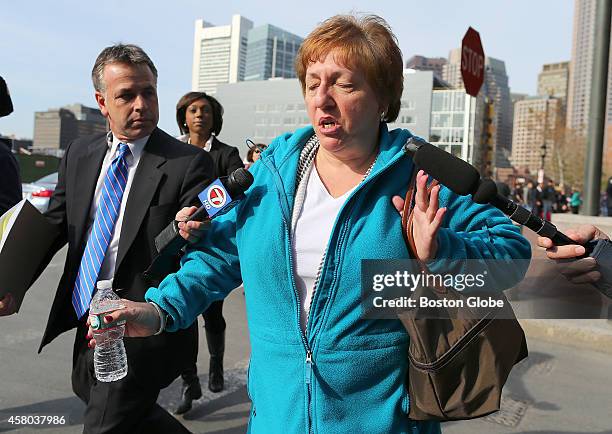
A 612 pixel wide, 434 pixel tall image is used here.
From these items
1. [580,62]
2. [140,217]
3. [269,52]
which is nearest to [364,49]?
[140,217]

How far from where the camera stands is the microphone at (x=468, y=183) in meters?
1.56

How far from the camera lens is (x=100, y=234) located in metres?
2.63

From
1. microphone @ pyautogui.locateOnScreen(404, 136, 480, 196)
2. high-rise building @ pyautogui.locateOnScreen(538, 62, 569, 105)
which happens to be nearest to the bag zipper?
microphone @ pyautogui.locateOnScreen(404, 136, 480, 196)

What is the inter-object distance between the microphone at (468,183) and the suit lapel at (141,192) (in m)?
1.46

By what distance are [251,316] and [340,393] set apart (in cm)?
38

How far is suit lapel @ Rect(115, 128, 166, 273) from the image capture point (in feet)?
8.48

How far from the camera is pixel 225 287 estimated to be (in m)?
2.02

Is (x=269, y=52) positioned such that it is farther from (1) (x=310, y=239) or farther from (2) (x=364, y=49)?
(1) (x=310, y=239)

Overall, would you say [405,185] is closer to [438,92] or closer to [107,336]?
Result: [107,336]

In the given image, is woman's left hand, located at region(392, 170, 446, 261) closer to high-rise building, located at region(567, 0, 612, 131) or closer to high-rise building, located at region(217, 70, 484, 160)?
high-rise building, located at region(217, 70, 484, 160)

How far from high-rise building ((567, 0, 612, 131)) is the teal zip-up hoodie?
153986mm
